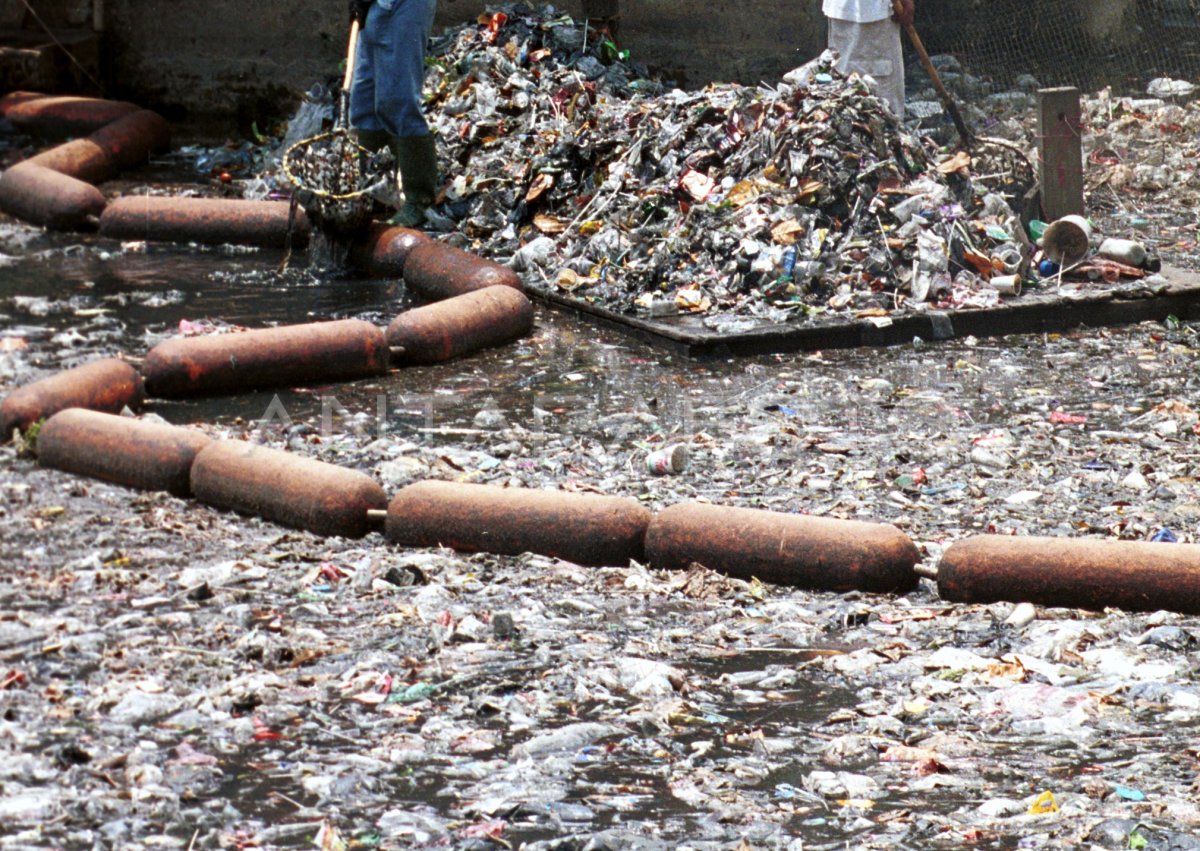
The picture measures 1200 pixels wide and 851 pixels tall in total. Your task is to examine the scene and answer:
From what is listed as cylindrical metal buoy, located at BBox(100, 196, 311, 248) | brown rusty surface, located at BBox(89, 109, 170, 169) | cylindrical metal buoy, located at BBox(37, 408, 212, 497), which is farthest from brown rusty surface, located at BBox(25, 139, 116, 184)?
cylindrical metal buoy, located at BBox(37, 408, 212, 497)

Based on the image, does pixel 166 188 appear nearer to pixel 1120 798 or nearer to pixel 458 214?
pixel 458 214

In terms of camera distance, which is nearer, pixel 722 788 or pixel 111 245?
pixel 722 788

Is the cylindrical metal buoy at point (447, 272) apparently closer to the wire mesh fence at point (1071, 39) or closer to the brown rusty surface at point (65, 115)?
the brown rusty surface at point (65, 115)

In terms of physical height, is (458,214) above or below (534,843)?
above

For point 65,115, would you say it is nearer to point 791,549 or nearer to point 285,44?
point 285,44

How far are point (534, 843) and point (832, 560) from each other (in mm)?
1790

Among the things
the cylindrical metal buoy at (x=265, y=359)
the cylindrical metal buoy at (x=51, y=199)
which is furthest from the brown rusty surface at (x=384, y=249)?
the cylindrical metal buoy at (x=51, y=199)

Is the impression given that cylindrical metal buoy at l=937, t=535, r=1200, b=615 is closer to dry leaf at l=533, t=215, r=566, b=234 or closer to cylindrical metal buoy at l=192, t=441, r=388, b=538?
cylindrical metal buoy at l=192, t=441, r=388, b=538

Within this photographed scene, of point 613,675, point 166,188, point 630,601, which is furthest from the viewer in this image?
point 166,188

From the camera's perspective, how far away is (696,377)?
7484 millimetres

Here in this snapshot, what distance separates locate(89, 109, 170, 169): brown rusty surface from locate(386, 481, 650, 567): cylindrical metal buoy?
7607 mm

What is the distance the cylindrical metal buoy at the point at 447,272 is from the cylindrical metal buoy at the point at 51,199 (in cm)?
258

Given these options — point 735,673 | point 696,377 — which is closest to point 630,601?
point 735,673

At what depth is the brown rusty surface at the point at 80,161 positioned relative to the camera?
1135 centimetres
